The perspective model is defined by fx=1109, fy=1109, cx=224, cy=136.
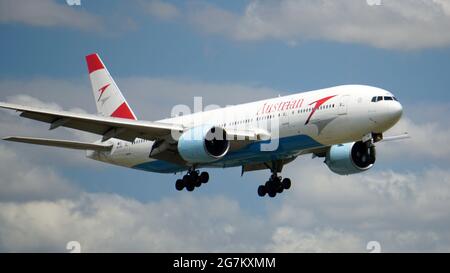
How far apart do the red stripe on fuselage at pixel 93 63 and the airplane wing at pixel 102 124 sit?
1775cm

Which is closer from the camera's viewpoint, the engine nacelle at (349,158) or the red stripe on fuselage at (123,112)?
the engine nacelle at (349,158)

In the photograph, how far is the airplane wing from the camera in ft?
216

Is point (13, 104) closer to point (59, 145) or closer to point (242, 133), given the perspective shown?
point (59, 145)

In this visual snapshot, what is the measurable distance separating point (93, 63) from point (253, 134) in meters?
24.8

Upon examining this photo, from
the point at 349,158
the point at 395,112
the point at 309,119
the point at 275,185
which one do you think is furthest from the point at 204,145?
the point at 395,112

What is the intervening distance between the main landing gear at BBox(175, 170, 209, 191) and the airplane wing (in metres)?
3.23

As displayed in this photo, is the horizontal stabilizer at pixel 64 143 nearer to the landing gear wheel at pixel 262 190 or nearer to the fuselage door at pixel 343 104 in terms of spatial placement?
the landing gear wheel at pixel 262 190

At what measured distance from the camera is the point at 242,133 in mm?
68562

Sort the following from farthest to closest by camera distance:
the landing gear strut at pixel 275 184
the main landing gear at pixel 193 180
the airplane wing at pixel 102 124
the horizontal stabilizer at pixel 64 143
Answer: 1. the landing gear strut at pixel 275 184
2. the main landing gear at pixel 193 180
3. the horizontal stabilizer at pixel 64 143
4. the airplane wing at pixel 102 124

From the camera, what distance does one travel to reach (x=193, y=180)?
2842 inches

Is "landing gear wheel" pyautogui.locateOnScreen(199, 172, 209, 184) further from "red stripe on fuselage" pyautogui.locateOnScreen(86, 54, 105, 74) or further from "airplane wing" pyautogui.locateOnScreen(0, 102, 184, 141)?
"red stripe on fuselage" pyautogui.locateOnScreen(86, 54, 105, 74)

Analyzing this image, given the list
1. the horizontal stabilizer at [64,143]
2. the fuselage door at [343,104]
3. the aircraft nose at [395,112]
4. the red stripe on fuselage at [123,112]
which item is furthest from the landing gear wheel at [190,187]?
the aircraft nose at [395,112]

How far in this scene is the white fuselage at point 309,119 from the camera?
64.5m

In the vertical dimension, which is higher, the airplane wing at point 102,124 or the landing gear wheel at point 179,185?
the airplane wing at point 102,124
